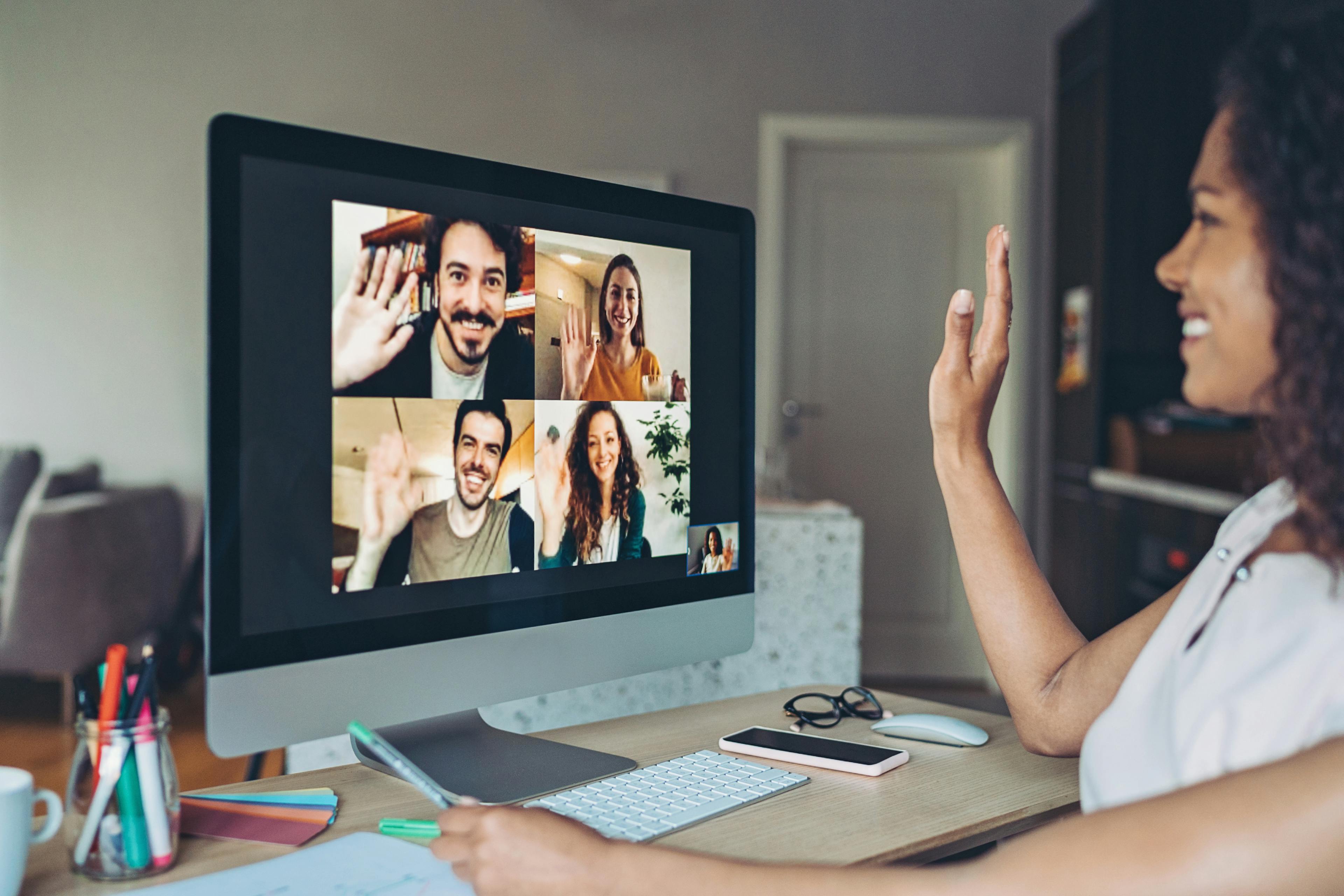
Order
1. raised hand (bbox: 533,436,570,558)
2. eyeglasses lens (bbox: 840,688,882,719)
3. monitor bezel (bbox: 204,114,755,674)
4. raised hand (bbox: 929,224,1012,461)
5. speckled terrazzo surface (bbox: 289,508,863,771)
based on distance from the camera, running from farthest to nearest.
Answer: speckled terrazzo surface (bbox: 289,508,863,771)
eyeglasses lens (bbox: 840,688,882,719)
raised hand (bbox: 929,224,1012,461)
raised hand (bbox: 533,436,570,558)
monitor bezel (bbox: 204,114,755,674)

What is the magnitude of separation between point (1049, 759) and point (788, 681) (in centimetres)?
89

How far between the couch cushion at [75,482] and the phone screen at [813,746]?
3318mm

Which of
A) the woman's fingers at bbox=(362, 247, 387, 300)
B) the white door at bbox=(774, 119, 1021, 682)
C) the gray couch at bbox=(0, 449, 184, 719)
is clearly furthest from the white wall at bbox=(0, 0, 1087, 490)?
the woman's fingers at bbox=(362, 247, 387, 300)

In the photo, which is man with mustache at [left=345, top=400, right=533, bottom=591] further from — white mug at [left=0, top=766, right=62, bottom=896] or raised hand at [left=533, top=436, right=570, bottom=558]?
white mug at [left=0, top=766, right=62, bottom=896]

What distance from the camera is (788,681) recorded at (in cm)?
181

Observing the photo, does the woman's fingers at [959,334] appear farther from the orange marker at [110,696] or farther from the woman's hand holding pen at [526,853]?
the orange marker at [110,696]

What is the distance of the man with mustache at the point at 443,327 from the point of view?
29.2 inches

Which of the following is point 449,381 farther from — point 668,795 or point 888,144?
point 888,144

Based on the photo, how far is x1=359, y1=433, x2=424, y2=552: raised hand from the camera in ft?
2.46

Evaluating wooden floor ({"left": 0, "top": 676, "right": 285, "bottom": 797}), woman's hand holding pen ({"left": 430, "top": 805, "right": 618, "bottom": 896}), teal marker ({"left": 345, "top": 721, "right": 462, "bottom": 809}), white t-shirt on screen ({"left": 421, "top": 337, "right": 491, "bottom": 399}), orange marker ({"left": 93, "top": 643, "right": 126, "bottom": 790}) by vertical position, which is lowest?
wooden floor ({"left": 0, "top": 676, "right": 285, "bottom": 797})

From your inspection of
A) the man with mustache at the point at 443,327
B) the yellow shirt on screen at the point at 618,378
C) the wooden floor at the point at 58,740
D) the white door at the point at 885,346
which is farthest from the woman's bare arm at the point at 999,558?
the white door at the point at 885,346

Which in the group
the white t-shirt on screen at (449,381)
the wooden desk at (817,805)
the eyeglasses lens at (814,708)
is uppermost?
the white t-shirt on screen at (449,381)

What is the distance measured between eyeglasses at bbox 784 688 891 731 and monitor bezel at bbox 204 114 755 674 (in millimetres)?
243

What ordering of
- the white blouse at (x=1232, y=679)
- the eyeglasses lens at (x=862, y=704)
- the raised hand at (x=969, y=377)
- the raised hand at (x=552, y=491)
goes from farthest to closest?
1. the eyeglasses lens at (x=862, y=704)
2. the raised hand at (x=969, y=377)
3. the raised hand at (x=552, y=491)
4. the white blouse at (x=1232, y=679)
